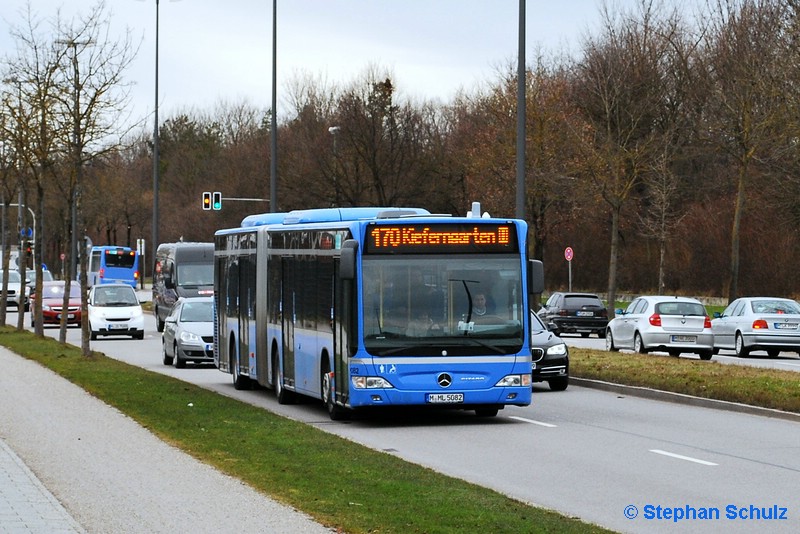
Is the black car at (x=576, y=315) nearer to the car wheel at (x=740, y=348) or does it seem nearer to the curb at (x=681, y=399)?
the car wheel at (x=740, y=348)

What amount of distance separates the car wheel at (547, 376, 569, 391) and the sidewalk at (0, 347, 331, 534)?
891 cm

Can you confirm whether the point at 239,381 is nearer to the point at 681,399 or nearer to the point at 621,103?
the point at 681,399

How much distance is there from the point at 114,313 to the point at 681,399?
26.7 meters

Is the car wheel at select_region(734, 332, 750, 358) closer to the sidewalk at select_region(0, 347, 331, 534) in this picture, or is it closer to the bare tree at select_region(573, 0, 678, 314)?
the bare tree at select_region(573, 0, 678, 314)

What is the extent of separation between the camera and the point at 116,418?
18.4 metres

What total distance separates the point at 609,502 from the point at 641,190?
197 feet

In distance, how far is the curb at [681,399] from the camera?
1983 centimetres

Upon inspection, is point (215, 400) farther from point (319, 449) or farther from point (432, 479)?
point (432, 479)

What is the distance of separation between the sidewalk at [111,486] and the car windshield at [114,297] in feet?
88.8

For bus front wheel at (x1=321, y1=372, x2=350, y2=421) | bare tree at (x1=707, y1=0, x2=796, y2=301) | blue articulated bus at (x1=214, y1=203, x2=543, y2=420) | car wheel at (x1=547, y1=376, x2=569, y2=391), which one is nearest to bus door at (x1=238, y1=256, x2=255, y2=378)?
blue articulated bus at (x1=214, y1=203, x2=543, y2=420)

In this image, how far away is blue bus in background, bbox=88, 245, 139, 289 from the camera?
92.1 metres

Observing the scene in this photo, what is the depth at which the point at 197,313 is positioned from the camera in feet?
108

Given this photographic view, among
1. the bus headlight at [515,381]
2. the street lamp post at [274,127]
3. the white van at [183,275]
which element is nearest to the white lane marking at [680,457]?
the bus headlight at [515,381]

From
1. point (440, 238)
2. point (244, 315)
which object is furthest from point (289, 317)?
point (440, 238)
